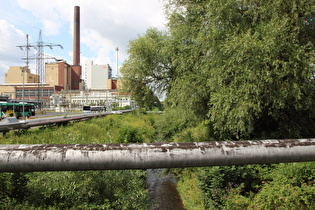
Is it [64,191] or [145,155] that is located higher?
[145,155]

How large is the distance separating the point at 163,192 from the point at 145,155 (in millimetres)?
9884

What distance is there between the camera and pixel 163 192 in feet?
34.1

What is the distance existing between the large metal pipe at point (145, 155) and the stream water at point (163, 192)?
279 inches

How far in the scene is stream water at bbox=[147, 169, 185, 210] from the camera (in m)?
8.92

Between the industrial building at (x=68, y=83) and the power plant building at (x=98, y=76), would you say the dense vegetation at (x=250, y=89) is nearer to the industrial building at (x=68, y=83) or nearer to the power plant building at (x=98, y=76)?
the industrial building at (x=68, y=83)

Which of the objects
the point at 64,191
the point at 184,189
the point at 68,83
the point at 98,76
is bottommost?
the point at 184,189

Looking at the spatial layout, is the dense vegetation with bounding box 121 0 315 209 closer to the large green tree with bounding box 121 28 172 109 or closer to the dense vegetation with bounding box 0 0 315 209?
the dense vegetation with bounding box 0 0 315 209

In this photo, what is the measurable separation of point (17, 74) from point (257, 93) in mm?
139783

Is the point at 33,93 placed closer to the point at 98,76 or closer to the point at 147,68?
the point at 98,76

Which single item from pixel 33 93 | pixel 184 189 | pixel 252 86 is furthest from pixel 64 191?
pixel 33 93

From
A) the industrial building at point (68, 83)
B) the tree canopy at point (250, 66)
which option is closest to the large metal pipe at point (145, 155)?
the tree canopy at point (250, 66)

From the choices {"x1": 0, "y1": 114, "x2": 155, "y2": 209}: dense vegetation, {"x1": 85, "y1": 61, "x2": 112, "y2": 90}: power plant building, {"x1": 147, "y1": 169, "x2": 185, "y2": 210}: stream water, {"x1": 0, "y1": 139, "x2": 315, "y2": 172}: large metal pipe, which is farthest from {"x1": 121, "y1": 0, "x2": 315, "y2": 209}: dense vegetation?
{"x1": 85, "y1": 61, "x2": 112, "y2": 90}: power plant building

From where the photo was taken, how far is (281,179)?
6.03 meters

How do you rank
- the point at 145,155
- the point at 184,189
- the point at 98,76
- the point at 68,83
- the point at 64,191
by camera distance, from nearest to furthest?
1. the point at 145,155
2. the point at 64,191
3. the point at 184,189
4. the point at 68,83
5. the point at 98,76
